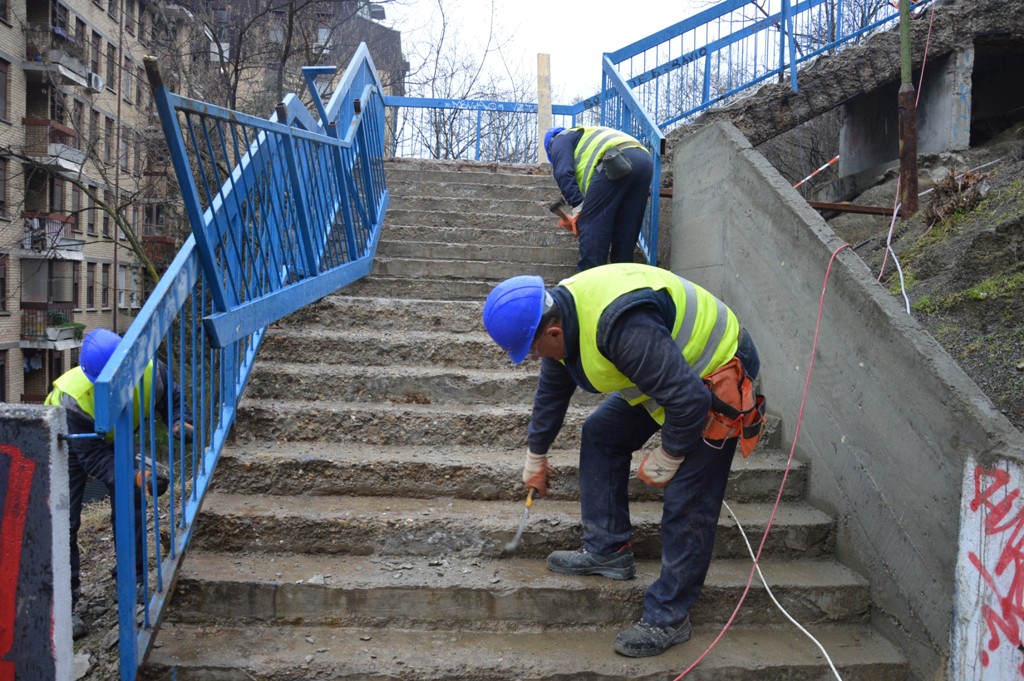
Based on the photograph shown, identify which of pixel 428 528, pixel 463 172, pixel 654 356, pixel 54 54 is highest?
pixel 54 54

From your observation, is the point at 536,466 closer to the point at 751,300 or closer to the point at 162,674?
the point at 162,674

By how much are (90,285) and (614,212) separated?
86.3ft

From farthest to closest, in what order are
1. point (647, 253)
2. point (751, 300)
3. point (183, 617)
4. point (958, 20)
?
point (958, 20), point (647, 253), point (751, 300), point (183, 617)

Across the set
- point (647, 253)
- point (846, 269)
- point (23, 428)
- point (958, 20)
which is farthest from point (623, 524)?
point (958, 20)

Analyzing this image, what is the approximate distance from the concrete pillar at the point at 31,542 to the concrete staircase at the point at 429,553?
1.65 feet

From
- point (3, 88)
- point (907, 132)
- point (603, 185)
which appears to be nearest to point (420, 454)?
point (603, 185)

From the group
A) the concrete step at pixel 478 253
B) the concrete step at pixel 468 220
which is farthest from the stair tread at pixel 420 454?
the concrete step at pixel 468 220

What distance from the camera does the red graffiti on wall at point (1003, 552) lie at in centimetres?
235

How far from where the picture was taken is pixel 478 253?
5961 millimetres

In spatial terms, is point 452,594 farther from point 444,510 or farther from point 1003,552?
point 1003,552

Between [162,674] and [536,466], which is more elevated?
[536,466]

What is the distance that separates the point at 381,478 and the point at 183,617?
3.24 ft

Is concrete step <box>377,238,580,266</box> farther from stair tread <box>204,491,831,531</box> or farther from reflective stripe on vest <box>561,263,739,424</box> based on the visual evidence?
reflective stripe on vest <box>561,263,739,424</box>

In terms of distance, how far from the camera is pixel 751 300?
4289 millimetres
